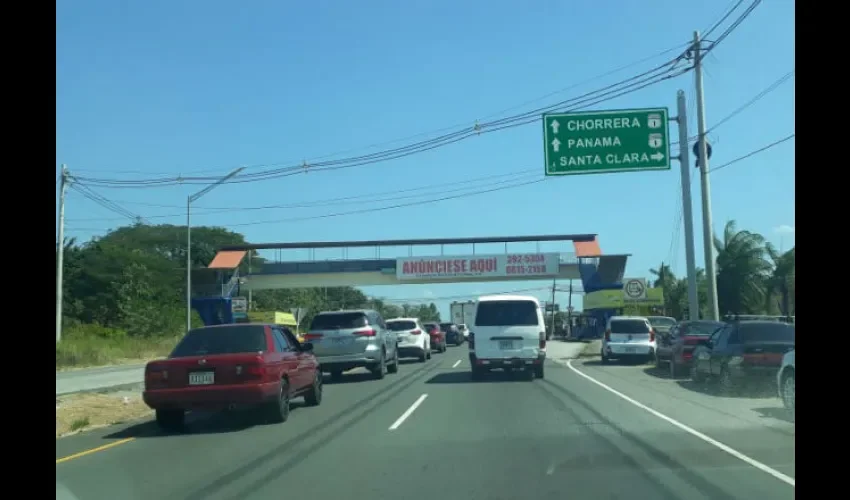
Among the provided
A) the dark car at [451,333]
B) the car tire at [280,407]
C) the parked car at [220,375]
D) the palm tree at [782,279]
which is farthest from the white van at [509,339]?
the dark car at [451,333]

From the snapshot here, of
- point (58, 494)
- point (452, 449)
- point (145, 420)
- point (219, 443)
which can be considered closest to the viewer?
point (58, 494)

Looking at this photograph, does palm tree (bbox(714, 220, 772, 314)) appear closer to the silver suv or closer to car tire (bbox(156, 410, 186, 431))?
the silver suv

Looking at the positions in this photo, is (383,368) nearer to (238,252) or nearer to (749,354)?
(749,354)

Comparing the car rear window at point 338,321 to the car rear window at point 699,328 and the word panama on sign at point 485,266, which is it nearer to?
the car rear window at point 699,328

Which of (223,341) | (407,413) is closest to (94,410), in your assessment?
(223,341)

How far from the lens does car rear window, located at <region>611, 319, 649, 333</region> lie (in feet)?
94.8

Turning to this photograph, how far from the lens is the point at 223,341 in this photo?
44.9ft

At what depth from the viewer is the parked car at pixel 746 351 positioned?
16.0 m

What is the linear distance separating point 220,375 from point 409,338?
2060 cm

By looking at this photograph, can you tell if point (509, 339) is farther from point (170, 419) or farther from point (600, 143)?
point (170, 419)

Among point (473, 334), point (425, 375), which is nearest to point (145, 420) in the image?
point (473, 334)

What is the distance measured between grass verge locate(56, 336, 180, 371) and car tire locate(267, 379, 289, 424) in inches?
1005

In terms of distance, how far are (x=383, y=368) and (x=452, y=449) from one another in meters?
13.3
